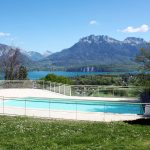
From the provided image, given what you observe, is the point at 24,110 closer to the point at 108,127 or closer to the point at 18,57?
the point at 108,127

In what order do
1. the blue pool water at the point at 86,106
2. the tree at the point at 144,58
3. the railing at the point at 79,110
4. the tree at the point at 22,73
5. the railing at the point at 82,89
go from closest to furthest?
the railing at the point at 79,110 < the blue pool water at the point at 86,106 < the tree at the point at 144,58 < the railing at the point at 82,89 < the tree at the point at 22,73

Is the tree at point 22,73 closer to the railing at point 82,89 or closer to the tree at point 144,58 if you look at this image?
the railing at point 82,89

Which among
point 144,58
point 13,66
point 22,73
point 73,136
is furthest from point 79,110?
point 13,66

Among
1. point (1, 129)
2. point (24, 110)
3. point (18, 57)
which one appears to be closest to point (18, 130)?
point (1, 129)

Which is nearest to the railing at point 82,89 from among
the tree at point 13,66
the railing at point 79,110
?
the railing at point 79,110

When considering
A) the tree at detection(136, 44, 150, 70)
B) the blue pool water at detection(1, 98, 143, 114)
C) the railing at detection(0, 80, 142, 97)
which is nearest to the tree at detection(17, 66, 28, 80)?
the railing at detection(0, 80, 142, 97)

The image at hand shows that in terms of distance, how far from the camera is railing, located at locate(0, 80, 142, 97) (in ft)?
107

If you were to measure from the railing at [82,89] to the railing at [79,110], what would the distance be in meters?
9.52

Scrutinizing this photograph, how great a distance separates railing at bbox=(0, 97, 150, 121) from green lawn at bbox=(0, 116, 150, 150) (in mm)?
3343

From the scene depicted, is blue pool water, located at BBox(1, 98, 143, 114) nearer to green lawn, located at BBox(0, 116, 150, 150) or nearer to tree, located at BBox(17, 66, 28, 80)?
green lawn, located at BBox(0, 116, 150, 150)

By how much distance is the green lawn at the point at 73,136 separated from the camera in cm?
1306

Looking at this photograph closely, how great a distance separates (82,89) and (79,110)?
12.6m

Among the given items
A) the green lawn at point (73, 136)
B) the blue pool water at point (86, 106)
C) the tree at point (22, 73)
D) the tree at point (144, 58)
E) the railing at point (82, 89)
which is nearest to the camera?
the green lawn at point (73, 136)

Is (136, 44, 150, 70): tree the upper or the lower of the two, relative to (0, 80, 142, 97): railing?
upper
